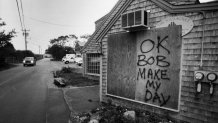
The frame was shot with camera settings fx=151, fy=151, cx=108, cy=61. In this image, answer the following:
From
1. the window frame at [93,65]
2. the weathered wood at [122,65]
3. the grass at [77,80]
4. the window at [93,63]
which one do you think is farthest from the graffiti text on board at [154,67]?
the window at [93,63]

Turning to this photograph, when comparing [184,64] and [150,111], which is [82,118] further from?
[184,64]

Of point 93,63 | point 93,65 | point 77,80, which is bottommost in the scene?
point 77,80

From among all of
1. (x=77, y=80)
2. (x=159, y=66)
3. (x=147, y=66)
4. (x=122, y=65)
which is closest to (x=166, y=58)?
(x=159, y=66)

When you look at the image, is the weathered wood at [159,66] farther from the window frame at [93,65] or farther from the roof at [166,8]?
the window frame at [93,65]

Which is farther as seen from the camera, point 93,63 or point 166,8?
point 93,63

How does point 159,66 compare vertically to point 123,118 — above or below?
above

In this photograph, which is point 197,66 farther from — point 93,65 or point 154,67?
point 93,65

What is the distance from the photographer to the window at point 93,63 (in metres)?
13.7

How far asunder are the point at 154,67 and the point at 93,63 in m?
9.48

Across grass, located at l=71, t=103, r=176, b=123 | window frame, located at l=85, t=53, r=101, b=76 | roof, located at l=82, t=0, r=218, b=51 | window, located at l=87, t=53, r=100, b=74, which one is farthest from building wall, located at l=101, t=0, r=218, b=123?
window, located at l=87, t=53, r=100, b=74

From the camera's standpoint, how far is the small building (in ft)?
13.5

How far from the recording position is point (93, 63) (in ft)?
46.4

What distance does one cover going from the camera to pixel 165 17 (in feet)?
16.3

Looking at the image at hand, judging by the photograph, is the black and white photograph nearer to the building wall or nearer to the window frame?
the building wall
